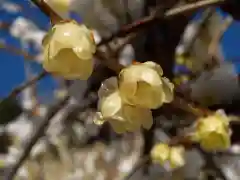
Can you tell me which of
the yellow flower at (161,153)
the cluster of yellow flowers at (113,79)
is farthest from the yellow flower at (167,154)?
the cluster of yellow flowers at (113,79)

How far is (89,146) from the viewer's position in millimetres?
719

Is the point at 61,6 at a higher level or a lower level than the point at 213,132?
higher

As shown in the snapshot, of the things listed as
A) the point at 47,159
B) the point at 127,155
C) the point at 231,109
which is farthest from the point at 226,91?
the point at 47,159

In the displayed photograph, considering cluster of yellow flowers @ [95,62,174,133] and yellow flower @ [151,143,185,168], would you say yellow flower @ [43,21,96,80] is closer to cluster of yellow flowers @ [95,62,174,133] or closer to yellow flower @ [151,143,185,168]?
cluster of yellow flowers @ [95,62,174,133]

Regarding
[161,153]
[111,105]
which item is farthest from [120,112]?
[161,153]

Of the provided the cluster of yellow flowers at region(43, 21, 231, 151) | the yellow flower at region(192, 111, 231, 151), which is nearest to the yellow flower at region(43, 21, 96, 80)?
the cluster of yellow flowers at region(43, 21, 231, 151)

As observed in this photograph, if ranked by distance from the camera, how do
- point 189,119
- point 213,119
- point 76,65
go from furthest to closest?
point 189,119 < point 213,119 < point 76,65

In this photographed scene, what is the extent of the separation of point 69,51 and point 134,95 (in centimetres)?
4

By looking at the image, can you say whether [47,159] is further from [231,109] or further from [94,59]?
[94,59]

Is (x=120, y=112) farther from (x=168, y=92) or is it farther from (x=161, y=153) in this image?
(x=161, y=153)

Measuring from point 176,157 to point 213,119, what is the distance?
67mm

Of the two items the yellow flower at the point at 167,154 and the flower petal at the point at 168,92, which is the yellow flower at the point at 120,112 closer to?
the flower petal at the point at 168,92

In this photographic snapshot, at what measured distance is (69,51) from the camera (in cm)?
21

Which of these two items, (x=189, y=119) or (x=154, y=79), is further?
(x=189, y=119)
